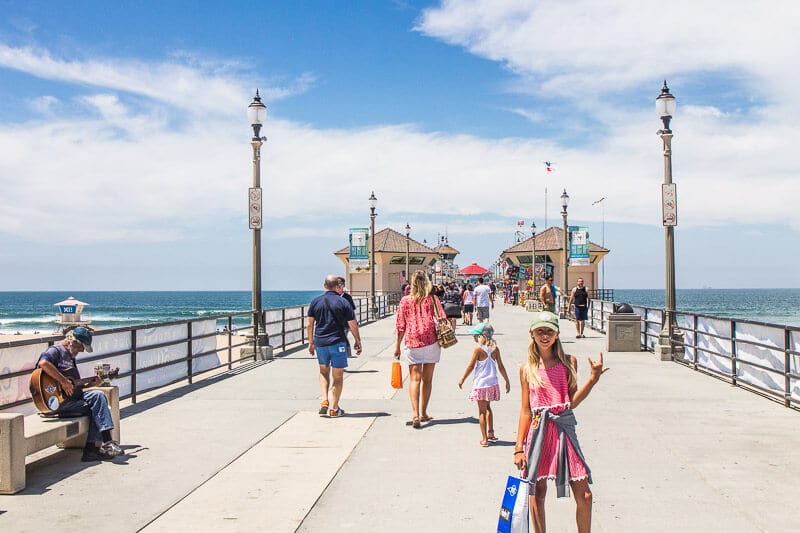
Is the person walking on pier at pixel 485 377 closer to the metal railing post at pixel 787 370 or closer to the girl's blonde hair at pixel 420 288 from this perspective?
the girl's blonde hair at pixel 420 288

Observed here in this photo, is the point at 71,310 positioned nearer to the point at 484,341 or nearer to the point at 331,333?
the point at 331,333

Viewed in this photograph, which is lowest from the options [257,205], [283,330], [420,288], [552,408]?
[283,330]

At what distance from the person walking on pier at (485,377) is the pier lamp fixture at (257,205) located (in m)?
8.57

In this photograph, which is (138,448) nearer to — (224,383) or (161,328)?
(161,328)

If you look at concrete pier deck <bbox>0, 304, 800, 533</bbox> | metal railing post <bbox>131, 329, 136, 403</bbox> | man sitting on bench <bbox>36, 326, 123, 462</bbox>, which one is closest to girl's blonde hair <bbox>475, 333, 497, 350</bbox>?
concrete pier deck <bbox>0, 304, 800, 533</bbox>

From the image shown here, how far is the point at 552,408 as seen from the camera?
13.8 feet

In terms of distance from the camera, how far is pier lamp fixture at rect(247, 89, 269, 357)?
50.9 feet

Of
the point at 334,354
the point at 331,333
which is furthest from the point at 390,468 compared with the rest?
the point at 331,333

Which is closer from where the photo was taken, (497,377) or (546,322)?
(546,322)

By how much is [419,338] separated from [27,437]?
4008 mm

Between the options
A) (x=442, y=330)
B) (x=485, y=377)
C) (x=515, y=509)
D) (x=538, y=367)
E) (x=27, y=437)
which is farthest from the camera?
(x=442, y=330)

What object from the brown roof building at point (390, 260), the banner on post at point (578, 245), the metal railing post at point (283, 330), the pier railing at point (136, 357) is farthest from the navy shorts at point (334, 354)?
the brown roof building at point (390, 260)

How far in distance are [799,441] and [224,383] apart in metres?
8.18

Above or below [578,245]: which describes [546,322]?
below
